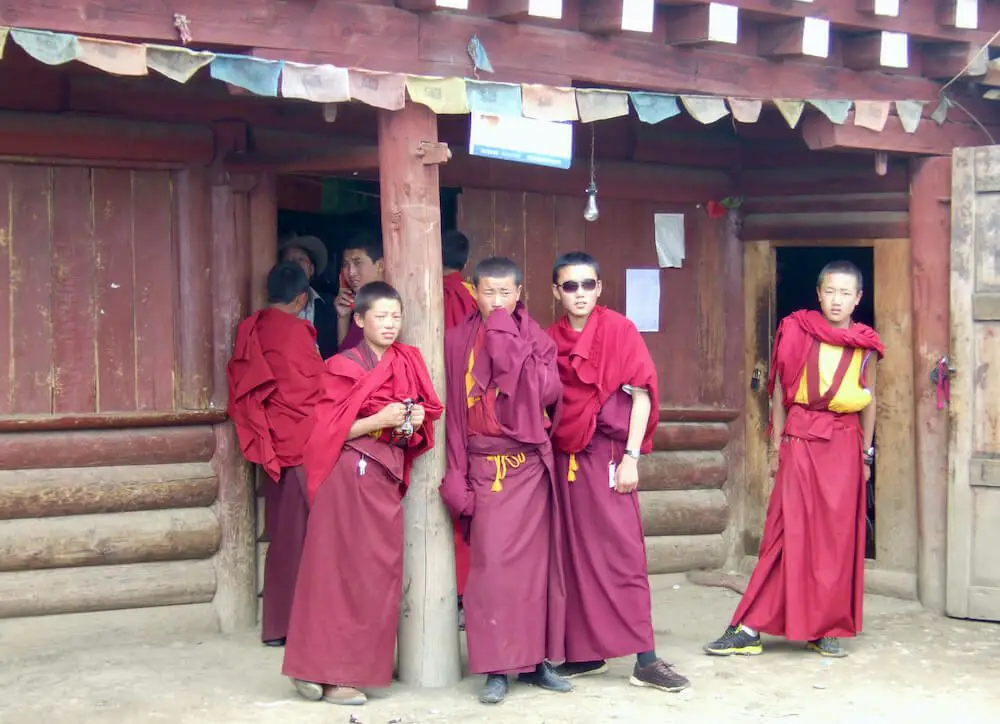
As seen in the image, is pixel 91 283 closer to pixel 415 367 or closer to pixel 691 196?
pixel 415 367

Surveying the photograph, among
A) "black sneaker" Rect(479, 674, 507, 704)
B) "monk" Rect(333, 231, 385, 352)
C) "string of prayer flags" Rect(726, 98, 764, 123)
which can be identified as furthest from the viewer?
"monk" Rect(333, 231, 385, 352)

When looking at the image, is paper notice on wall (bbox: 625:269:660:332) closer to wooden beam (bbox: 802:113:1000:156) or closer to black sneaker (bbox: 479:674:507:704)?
wooden beam (bbox: 802:113:1000:156)

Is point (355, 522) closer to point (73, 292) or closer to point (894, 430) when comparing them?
point (73, 292)

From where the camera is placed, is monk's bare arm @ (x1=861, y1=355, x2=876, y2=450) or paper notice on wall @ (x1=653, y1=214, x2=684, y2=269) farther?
paper notice on wall @ (x1=653, y1=214, x2=684, y2=269)

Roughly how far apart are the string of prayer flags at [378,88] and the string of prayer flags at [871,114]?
96.0 inches

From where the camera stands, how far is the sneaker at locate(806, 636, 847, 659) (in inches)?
242

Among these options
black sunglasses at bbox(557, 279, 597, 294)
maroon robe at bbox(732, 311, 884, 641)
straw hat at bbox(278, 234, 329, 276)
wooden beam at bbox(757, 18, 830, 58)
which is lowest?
maroon robe at bbox(732, 311, 884, 641)

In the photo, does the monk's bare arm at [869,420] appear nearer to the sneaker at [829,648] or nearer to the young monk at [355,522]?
the sneaker at [829,648]

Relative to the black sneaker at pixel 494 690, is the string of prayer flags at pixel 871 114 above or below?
above

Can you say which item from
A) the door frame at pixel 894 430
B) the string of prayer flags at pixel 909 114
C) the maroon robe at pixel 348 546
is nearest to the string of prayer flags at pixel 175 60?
the maroon robe at pixel 348 546

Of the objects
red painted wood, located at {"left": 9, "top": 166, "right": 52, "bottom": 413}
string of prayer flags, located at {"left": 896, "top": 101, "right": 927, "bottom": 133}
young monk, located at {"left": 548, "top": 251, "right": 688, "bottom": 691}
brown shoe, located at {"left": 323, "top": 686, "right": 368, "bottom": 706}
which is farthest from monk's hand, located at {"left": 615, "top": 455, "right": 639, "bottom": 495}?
red painted wood, located at {"left": 9, "top": 166, "right": 52, "bottom": 413}

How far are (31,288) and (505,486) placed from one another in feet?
8.12

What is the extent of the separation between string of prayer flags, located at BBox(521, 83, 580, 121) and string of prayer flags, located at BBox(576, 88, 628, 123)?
3 cm

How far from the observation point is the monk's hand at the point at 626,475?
18.2 feet
